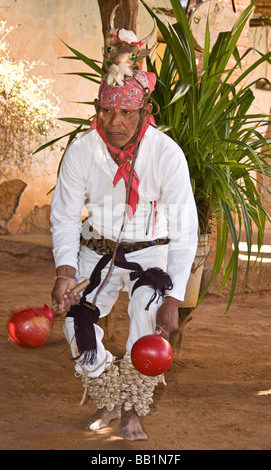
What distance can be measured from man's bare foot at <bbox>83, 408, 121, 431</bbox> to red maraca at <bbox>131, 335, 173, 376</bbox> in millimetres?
399

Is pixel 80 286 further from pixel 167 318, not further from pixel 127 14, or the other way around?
pixel 127 14

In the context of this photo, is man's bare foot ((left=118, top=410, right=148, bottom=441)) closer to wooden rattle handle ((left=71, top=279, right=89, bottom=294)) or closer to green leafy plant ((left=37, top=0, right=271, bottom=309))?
wooden rattle handle ((left=71, top=279, right=89, bottom=294))

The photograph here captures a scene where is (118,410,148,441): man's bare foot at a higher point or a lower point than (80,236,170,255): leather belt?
lower

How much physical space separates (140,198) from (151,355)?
76 centimetres

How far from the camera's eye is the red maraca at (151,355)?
2428 mm

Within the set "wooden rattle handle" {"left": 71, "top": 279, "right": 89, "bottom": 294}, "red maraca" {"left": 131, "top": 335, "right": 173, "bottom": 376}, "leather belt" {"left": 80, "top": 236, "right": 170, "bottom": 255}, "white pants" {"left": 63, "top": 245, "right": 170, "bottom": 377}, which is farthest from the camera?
"leather belt" {"left": 80, "top": 236, "right": 170, "bottom": 255}

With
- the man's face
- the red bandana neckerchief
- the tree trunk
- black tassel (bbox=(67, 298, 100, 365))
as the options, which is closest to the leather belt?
the red bandana neckerchief

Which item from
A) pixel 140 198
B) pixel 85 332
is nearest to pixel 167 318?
pixel 85 332

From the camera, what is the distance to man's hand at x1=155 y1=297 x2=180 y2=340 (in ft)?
8.68

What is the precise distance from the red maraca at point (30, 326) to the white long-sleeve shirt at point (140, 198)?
0.98 feet

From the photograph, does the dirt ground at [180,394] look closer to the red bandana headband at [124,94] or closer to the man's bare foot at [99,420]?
the man's bare foot at [99,420]

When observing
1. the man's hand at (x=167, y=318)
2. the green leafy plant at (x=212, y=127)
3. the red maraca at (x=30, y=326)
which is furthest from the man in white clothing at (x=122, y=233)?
the green leafy plant at (x=212, y=127)

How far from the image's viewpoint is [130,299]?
2.80 m
